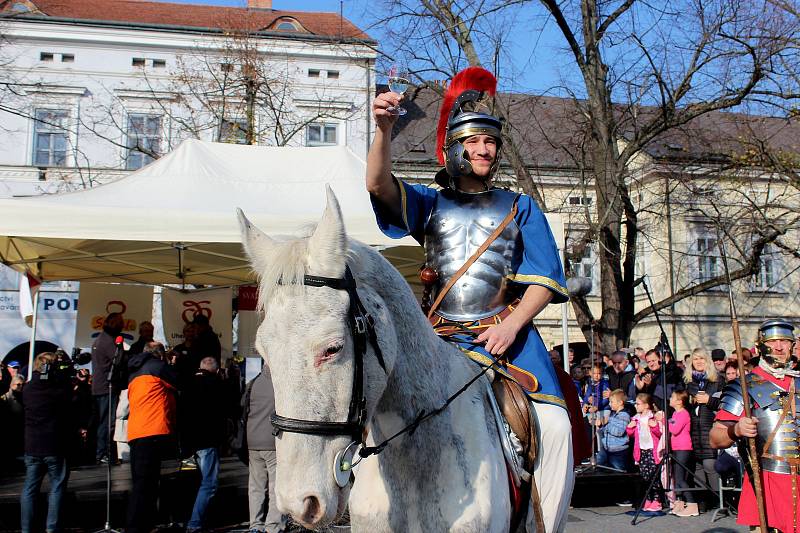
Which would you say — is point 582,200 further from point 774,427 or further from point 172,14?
point 172,14

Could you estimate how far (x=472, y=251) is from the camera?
326 cm

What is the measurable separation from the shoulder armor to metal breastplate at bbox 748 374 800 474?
0.11 meters

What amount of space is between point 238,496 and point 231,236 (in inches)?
174

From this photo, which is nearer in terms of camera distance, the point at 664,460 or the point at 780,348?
the point at 780,348

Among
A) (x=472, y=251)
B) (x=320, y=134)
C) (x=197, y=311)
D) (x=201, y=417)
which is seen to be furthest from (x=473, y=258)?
(x=320, y=134)

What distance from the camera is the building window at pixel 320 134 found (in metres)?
29.3

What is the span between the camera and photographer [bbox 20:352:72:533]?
26.2 feet

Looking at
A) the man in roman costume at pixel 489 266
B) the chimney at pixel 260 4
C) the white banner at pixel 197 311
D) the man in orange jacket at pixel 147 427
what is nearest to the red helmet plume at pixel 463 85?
the man in roman costume at pixel 489 266

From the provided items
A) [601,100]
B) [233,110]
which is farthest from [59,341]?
[601,100]

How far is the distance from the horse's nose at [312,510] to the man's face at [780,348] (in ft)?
15.8

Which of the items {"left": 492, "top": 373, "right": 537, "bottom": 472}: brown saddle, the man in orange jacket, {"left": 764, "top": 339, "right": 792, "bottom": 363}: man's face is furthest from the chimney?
{"left": 492, "top": 373, "right": 537, "bottom": 472}: brown saddle

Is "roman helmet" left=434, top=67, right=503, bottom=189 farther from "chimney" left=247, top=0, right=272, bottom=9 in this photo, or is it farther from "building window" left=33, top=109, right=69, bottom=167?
"chimney" left=247, top=0, right=272, bottom=9

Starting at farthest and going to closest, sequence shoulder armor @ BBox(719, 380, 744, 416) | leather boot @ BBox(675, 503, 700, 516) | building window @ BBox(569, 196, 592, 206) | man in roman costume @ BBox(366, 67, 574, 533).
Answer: building window @ BBox(569, 196, 592, 206)
leather boot @ BBox(675, 503, 700, 516)
shoulder armor @ BBox(719, 380, 744, 416)
man in roman costume @ BBox(366, 67, 574, 533)

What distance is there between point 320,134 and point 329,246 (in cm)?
2765
